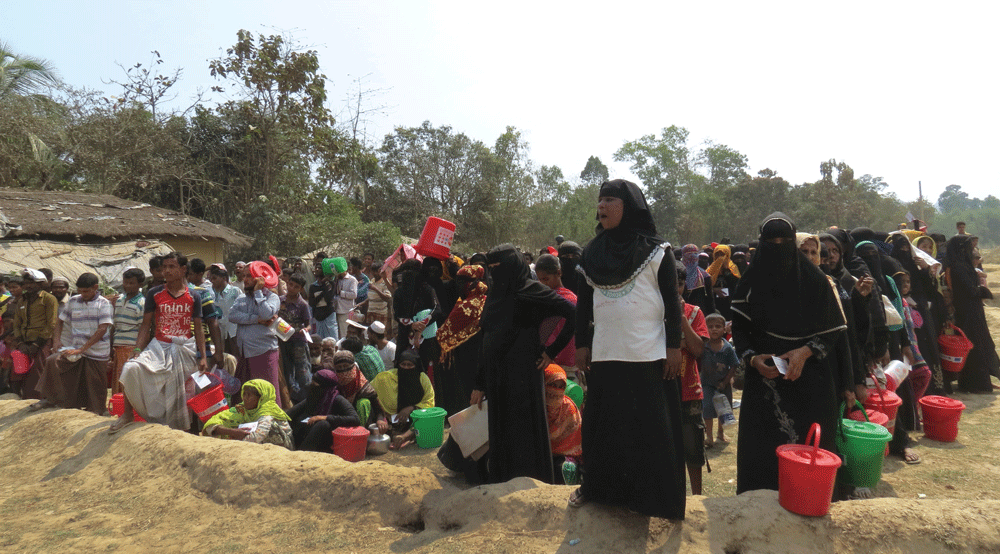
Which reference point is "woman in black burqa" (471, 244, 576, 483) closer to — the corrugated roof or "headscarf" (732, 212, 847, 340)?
"headscarf" (732, 212, 847, 340)

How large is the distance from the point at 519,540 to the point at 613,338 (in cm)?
109

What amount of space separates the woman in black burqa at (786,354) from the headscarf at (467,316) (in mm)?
2506

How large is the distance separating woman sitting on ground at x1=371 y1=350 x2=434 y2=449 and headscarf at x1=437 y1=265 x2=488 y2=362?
0.84 meters

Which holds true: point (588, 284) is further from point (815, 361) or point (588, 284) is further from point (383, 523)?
point (383, 523)

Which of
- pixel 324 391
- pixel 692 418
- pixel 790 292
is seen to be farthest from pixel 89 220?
pixel 790 292

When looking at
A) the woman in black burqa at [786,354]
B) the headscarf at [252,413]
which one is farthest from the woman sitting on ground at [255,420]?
the woman in black burqa at [786,354]

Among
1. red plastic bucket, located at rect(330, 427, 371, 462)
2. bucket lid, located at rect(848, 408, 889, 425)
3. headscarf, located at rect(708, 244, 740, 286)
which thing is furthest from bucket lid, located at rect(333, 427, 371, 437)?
headscarf, located at rect(708, 244, 740, 286)

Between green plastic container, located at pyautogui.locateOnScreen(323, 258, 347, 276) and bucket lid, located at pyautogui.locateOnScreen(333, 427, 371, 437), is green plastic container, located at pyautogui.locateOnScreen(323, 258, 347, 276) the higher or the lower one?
the higher one

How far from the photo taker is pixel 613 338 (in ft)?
9.23

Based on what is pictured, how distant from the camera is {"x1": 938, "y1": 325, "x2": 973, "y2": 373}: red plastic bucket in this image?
6344 millimetres

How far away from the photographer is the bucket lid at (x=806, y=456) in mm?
2520

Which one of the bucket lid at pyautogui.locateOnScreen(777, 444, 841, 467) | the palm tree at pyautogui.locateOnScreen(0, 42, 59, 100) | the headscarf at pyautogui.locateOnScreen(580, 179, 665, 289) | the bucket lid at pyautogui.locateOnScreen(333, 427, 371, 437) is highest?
the palm tree at pyautogui.locateOnScreen(0, 42, 59, 100)

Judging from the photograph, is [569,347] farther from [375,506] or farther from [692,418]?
[375,506]

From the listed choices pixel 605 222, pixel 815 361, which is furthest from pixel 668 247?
pixel 815 361
